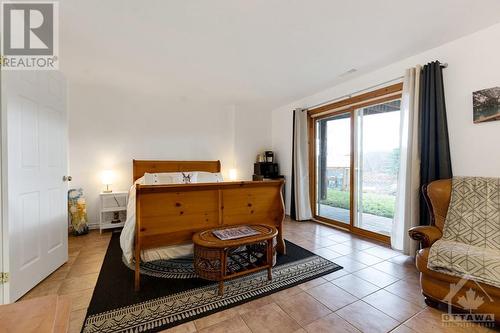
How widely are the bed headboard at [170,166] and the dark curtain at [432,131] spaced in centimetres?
350

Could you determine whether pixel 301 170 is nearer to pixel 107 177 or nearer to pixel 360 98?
pixel 360 98

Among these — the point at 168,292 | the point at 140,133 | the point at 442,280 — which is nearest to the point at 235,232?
the point at 168,292

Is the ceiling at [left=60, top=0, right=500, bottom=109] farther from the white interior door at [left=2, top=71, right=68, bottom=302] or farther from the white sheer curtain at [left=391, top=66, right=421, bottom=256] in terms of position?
the white interior door at [left=2, top=71, right=68, bottom=302]

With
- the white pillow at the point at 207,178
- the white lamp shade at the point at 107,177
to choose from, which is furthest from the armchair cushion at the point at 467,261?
the white lamp shade at the point at 107,177

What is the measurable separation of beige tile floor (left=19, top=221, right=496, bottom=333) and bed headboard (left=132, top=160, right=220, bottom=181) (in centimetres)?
163

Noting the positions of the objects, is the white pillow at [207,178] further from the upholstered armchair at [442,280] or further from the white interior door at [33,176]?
the upholstered armchair at [442,280]

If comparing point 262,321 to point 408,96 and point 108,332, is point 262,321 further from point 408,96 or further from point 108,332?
point 408,96

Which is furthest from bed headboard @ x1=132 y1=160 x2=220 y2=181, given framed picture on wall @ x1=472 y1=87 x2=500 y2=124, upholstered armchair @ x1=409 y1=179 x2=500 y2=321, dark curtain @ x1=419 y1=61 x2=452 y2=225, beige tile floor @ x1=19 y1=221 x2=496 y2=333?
framed picture on wall @ x1=472 y1=87 x2=500 y2=124

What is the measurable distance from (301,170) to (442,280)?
2817 mm

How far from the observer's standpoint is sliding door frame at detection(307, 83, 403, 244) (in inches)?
124

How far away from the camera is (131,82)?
11.7ft

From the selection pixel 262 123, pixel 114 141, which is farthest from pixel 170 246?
pixel 262 123

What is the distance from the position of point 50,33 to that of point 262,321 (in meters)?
3.24

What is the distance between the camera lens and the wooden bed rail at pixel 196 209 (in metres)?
1.99
